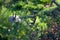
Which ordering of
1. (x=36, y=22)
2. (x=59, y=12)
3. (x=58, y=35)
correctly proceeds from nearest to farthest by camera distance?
(x=59, y=12) → (x=58, y=35) → (x=36, y=22)

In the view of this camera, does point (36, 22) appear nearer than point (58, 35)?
No

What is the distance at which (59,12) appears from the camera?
6.98 feet

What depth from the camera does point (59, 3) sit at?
6.58 ft

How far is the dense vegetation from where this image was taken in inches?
81.1

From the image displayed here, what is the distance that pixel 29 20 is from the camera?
9.09 feet

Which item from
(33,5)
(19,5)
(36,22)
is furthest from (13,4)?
(36,22)

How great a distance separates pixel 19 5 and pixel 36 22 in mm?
637

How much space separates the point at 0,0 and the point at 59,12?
1.21m

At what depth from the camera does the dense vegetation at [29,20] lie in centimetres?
206

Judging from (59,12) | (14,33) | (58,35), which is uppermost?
(59,12)

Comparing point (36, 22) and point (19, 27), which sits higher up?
point (19, 27)

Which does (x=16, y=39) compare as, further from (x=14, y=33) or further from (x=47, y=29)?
(x=47, y=29)

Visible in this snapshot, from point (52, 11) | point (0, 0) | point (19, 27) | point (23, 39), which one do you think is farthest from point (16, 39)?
point (0, 0)

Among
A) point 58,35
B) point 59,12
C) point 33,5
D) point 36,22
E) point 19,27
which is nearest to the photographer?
point 19,27
